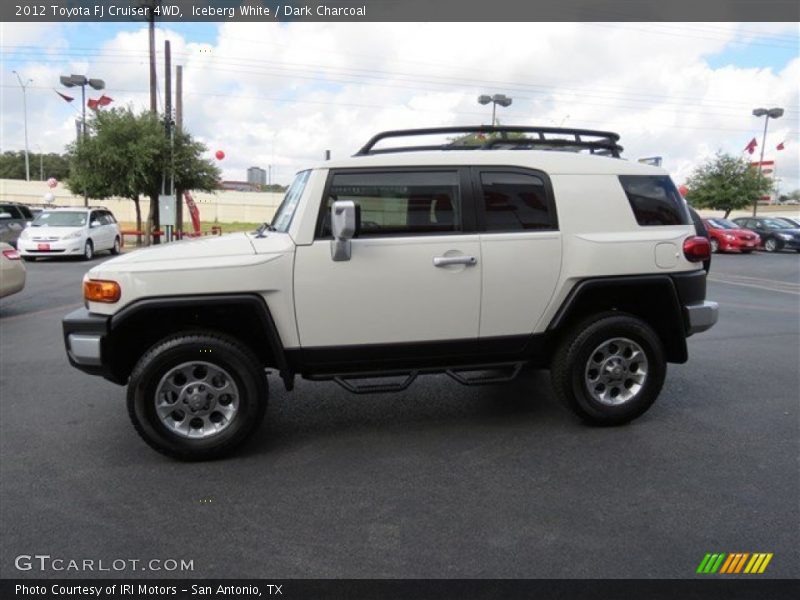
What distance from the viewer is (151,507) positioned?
3.44 m

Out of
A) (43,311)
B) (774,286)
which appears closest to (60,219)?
(43,311)

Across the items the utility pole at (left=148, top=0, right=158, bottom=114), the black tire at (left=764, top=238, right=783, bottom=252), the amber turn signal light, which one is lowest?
the black tire at (left=764, top=238, right=783, bottom=252)

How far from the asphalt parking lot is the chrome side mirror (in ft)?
4.42

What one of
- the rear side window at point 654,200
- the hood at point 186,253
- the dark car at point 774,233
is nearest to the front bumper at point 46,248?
the hood at point 186,253

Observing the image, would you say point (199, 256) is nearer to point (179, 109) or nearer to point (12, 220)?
point (12, 220)

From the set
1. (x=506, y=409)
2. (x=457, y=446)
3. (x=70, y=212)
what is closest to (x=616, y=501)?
(x=457, y=446)

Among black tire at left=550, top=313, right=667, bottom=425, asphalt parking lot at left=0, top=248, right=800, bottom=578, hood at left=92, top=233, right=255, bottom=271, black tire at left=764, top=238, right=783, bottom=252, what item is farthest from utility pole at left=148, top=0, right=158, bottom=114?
black tire at left=764, top=238, right=783, bottom=252

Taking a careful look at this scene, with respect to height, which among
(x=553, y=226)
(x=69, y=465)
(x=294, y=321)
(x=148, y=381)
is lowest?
(x=69, y=465)

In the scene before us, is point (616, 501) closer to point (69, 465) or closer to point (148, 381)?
point (148, 381)

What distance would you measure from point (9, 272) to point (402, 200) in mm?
7433

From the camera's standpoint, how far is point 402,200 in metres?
4.19

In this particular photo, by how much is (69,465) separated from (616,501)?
11.0 feet

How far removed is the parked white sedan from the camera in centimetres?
895

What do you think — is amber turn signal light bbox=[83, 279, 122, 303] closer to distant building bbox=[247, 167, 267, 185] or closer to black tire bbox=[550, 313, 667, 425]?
black tire bbox=[550, 313, 667, 425]
